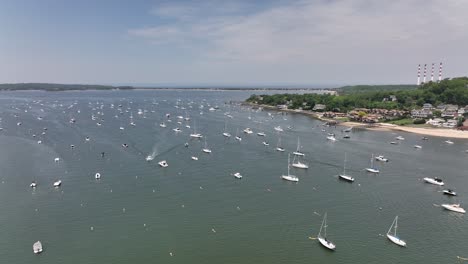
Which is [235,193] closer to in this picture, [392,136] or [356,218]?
[356,218]

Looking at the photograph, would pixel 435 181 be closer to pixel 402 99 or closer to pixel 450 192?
pixel 450 192

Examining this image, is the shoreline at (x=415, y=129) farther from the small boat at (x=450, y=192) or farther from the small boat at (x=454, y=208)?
the small boat at (x=454, y=208)

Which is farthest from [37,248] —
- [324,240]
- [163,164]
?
[163,164]

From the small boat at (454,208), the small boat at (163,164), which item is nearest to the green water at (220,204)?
the small boat at (454,208)

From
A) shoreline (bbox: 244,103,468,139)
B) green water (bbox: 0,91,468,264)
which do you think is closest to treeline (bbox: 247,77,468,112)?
shoreline (bbox: 244,103,468,139)

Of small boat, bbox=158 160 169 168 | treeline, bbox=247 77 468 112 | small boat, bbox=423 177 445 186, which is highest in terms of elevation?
treeline, bbox=247 77 468 112

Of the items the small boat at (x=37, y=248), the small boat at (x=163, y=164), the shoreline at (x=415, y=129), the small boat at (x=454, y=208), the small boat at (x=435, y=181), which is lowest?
the small boat at (x=37, y=248)

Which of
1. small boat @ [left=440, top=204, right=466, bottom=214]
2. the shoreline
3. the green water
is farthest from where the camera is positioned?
the shoreline

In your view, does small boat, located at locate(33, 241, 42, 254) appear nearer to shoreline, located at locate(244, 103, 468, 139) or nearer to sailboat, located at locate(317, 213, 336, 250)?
sailboat, located at locate(317, 213, 336, 250)

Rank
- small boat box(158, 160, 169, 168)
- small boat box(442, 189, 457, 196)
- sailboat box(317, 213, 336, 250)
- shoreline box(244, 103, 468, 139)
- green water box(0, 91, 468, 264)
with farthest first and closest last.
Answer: shoreline box(244, 103, 468, 139), small boat box(158, 160, 169, 168), small boat box(442, 189, 457, 196), sailboat box(317, 213, 336, 250), green water box(0, 91, 468, 264)
